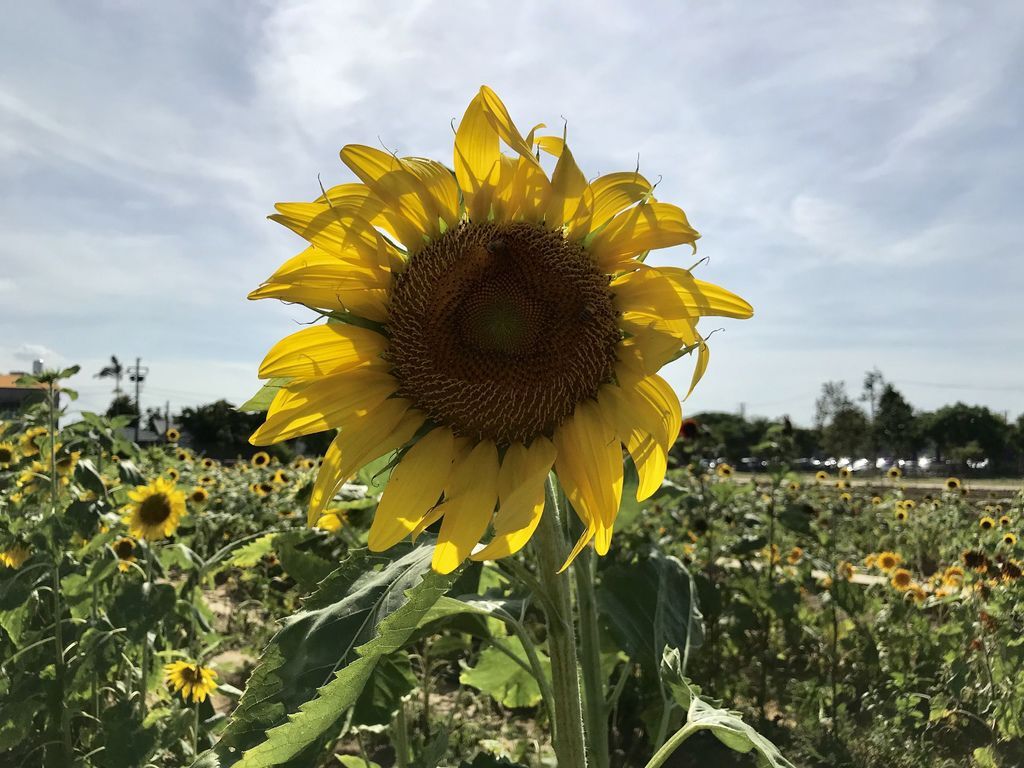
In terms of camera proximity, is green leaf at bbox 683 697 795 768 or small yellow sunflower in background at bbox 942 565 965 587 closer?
green leaf at bbox 683 697 795 768

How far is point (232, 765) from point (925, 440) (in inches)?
2584

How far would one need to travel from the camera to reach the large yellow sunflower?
A: 119 centimetres

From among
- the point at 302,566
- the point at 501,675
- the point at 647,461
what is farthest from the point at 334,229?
the point at 501,675

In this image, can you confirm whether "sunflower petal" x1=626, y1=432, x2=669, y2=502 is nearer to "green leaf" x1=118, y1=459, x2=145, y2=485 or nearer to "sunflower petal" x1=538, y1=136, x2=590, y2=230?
"sunflower petal" x1=538, y1=136, x2=590, y2=230

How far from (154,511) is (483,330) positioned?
340cm

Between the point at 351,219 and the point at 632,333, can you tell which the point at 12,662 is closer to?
the point at 351,219

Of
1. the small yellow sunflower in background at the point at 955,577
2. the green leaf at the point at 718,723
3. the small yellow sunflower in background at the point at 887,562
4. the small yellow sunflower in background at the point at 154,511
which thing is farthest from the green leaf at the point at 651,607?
the small yellow sunflower in background at the point at 887,562

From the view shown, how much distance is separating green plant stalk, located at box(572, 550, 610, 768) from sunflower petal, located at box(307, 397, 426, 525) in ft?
1.73

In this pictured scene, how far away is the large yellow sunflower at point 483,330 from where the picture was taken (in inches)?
46.8

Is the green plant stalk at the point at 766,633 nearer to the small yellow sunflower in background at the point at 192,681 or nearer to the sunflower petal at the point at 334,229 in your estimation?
the small yellow sunflower in background at the point at 192,681

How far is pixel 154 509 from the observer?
4059 millimetres

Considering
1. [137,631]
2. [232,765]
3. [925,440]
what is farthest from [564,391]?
[925,440]

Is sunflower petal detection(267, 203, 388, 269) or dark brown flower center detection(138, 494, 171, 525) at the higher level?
sunflower petal detection(267, 203, 388, 269)

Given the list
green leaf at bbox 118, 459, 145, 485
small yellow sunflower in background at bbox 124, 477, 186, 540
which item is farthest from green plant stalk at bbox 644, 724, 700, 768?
small yellow sunflower in background at bbox 124, 477, 186, 540
